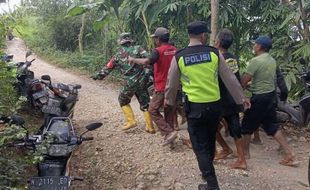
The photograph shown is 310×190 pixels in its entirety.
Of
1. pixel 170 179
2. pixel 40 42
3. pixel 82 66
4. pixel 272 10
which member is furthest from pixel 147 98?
pixel 40 42

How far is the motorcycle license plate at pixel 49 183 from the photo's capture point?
3.83m

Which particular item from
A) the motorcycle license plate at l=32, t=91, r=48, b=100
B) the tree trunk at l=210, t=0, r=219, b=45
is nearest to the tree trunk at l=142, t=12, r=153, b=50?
the tree trunk at l=210, t=0, r=219, b=45

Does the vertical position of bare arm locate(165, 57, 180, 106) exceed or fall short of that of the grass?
it exceeds it

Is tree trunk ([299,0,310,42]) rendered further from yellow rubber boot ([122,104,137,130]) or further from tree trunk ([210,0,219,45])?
yellow rubber boot ([122,104,137,130])

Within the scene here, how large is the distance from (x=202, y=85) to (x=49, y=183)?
174 centimetres

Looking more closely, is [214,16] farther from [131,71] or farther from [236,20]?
[131,71]

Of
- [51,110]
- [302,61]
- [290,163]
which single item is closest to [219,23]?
[302,61]

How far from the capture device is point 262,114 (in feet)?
16.6

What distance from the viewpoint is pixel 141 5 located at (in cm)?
895

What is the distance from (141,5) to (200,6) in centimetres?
155

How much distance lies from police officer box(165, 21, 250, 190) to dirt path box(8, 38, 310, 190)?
72cm

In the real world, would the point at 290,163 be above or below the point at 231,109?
below

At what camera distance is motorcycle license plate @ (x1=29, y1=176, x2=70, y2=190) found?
3828mm

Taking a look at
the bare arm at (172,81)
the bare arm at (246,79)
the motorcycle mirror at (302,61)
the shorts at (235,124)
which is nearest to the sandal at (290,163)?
the shorts at (235,124)
